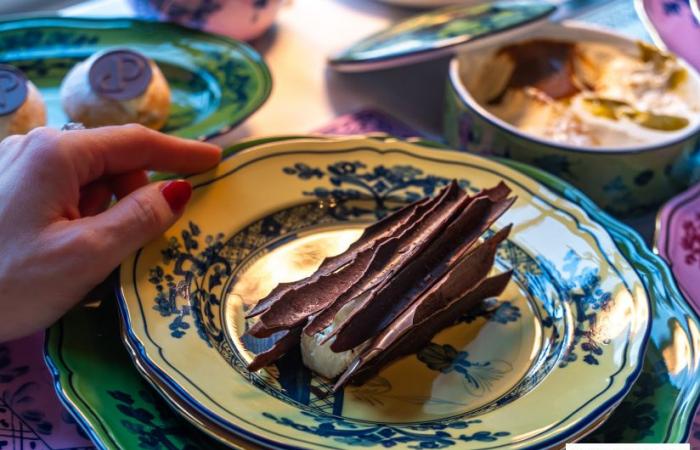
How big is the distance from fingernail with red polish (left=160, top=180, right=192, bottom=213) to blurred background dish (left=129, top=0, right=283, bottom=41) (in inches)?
16.8

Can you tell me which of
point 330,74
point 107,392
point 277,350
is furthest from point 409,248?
point 330,74

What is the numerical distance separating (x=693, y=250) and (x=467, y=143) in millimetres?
238

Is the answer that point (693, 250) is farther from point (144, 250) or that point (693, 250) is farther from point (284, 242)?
point (144, 250)

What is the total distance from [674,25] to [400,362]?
604 millimetres

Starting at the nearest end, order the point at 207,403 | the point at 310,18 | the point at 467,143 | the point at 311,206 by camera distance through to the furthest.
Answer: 1. the point at 207,403
2. the point at 311,206
3. the point at 467,143
4. the point at 310,18

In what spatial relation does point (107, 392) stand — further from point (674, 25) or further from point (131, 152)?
point (674, 25)

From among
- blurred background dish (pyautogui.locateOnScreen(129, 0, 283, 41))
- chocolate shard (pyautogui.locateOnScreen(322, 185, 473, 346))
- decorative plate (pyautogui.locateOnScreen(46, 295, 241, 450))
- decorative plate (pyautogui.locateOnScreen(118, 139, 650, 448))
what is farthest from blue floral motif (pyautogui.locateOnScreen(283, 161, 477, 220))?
blurred background dish (pyautogui.locateOnScreen(129, 0, 283, 41))

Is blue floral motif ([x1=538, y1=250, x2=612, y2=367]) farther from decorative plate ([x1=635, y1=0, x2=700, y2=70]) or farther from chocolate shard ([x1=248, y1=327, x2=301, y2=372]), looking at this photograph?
decorative plate ([x1=635, y1=0, x2=700, y2=70])

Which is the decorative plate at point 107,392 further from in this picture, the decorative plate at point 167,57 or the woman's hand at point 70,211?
the decorative plate at point 167,57

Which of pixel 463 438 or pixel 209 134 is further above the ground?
pixel 209 134

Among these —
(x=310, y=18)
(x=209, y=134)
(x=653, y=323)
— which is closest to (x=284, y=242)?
(x=209, y=134)

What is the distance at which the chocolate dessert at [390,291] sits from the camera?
541mm

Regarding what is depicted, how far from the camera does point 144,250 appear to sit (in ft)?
1.97

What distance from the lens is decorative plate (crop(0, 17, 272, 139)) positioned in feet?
2.95
